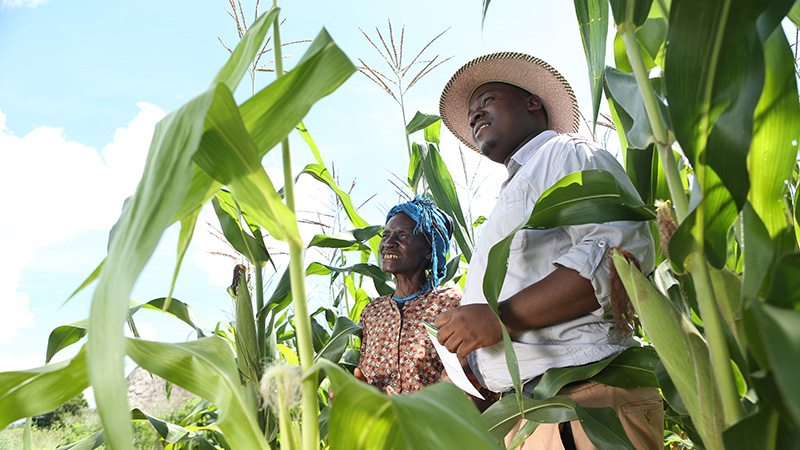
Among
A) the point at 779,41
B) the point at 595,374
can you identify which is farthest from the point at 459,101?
the point at 779,41

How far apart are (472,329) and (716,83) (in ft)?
1.58

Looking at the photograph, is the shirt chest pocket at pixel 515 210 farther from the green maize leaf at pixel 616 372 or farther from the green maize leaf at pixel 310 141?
the green maize leaf at pixel 310 141

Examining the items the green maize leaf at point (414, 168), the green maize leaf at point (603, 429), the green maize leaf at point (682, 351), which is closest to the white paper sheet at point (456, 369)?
the green maize leaf at point (603, 429)

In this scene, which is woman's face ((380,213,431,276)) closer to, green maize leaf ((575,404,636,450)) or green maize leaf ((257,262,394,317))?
green maize leaf ((257,262,394,317))

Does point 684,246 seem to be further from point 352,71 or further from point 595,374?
point 595,374

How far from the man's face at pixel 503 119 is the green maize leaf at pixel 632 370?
0.51 meters

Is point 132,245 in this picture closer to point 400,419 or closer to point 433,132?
point 400,419

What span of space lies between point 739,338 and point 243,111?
417mm

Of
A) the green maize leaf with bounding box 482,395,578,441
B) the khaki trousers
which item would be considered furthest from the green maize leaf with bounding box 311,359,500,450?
A: the khaki trousers

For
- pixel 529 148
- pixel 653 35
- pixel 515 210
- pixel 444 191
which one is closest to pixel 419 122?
pixel 444 191

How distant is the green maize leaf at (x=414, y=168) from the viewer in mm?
1655

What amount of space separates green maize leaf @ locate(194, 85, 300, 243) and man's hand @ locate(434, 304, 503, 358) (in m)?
0.45

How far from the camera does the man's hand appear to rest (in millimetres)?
773

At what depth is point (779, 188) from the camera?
43 centimetres
